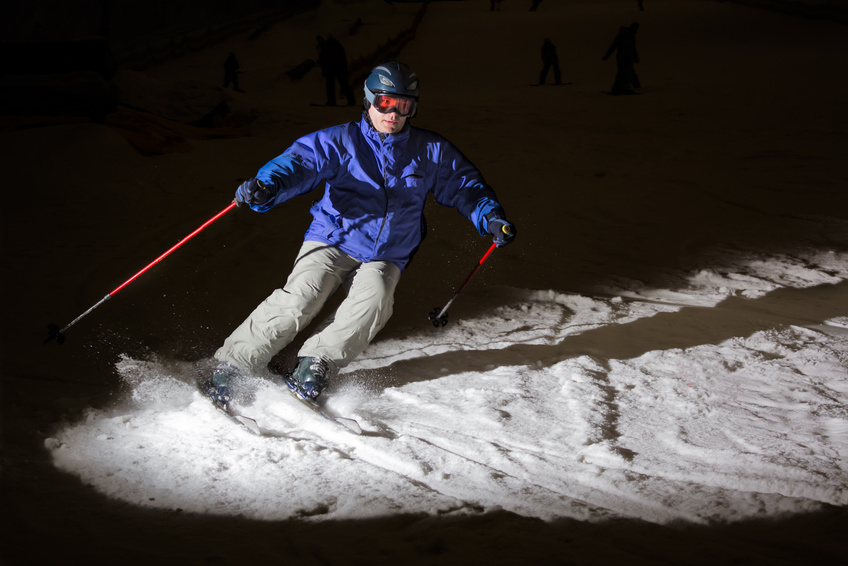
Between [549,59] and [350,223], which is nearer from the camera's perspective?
[350,223]

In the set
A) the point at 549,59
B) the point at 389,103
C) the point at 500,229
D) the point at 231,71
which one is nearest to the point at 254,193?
the point at 389,103

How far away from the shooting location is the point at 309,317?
3293 mm

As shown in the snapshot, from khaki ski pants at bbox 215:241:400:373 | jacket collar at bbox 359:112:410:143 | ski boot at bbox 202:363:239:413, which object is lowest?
ski boot at bbox 202:363:239:413

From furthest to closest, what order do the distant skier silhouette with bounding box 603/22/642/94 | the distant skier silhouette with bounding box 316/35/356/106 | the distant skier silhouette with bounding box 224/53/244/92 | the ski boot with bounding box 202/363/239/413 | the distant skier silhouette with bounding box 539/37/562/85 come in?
the distant skier silhouette with bounding box 224/53/244/92 → the distant skier silhouette with bounding box 539/37/562/85 → the distant skier silhouette with bounding box 316/35/356/106 → the distant skier silhouette with bounding box 603/22/642/94 → the ski boot with bounding box 202/363/239/413

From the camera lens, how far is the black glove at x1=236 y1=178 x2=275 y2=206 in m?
3.11

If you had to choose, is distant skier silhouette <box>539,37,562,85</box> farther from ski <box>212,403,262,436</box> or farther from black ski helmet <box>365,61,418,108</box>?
ski <box>212,403,262,436</box>

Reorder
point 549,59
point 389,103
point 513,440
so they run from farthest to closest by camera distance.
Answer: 1. point 549,59
2. point 389,103
3. point 513,440

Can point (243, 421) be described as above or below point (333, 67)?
below

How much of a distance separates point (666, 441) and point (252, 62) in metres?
19.6

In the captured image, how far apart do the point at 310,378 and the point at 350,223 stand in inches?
30.6

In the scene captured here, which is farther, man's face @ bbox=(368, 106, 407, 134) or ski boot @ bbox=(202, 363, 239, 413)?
man's face @ bbox=(368, 106, 407, 134)

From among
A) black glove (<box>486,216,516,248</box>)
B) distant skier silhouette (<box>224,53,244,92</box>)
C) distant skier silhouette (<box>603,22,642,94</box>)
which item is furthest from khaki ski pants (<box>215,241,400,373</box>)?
distant skier silhouette (<box>224,53,244,92</box>)

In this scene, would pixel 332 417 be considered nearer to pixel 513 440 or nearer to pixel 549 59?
pixel 513 440

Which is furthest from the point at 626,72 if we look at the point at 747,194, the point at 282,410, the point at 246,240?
the point at 282,410
